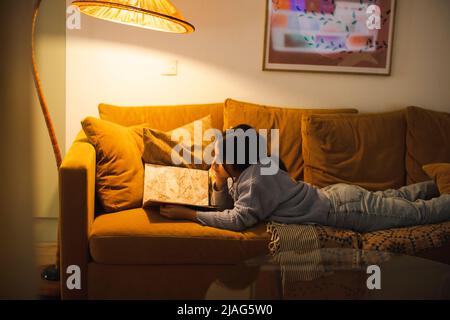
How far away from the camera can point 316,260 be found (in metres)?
1.57

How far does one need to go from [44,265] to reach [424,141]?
2.22 metres

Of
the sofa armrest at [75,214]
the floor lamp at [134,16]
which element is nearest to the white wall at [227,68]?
the floor lamp at [134,16]

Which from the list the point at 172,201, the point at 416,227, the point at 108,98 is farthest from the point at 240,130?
the point at 108,98

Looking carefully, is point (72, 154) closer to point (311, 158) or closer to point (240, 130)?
point (240, 130)

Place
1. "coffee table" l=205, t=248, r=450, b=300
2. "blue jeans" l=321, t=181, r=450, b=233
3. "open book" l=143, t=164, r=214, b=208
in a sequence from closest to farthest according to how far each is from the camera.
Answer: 1. "coffee table" l=205, t=248, r=450, b=300
2. "blue jeans" l=321, t=181, r=450, b=233
3. "open book" l=143, t=164, r=214, b=208

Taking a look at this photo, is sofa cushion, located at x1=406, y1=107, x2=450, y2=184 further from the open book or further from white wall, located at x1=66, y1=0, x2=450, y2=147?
the open book

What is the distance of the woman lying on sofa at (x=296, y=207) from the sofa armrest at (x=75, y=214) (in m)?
0.34

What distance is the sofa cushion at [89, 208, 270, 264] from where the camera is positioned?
1912 millimetres

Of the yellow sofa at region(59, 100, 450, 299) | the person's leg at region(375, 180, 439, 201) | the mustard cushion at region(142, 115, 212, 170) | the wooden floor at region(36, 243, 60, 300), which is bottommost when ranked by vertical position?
the wooden floor at region(36, 243, 60, 300)

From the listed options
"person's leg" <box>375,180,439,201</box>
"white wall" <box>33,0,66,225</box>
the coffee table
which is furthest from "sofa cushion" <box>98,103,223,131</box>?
the coffee table

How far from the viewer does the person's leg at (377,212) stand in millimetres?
2082

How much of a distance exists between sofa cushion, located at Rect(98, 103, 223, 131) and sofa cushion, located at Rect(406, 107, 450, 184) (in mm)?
1105

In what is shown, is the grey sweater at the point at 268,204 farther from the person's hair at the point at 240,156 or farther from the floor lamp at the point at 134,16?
the floor lamp at the point at 134,16
